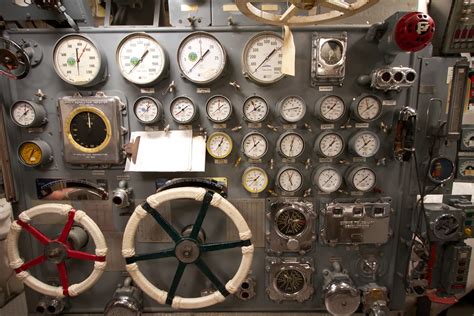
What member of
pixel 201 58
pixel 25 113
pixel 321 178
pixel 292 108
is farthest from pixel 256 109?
pixel 25 113

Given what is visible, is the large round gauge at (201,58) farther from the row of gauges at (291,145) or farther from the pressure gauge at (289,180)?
the pressure gauge at (289,180)

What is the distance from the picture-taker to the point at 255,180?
1.45m

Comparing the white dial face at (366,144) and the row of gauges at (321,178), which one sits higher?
the white dial face at (366,144)

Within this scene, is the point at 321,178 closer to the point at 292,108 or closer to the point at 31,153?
the point at 292,108

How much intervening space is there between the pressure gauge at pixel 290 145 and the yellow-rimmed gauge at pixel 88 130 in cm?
95

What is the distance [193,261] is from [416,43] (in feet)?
5.04

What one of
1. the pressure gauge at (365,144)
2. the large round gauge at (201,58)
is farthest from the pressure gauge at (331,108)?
the large round gauge at (201,58)

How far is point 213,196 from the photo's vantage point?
1320 mm

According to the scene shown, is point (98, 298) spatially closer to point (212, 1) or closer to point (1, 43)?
point (1, 43)

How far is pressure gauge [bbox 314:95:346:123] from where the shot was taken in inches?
54.0

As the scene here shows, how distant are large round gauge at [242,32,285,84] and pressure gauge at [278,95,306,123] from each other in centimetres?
13

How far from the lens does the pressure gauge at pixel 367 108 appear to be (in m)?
1.36

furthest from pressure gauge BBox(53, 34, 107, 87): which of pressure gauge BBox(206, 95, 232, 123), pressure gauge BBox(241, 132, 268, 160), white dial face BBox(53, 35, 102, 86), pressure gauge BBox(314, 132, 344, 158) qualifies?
pressure gauge BBox(314, 132, 344, 158)

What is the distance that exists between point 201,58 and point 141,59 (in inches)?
12.5
